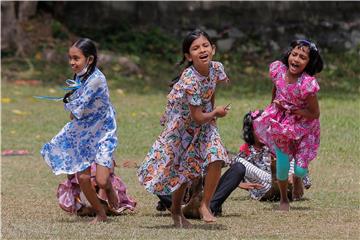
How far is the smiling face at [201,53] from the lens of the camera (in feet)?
24.1

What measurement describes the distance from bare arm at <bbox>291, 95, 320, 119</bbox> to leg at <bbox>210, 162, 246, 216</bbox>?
2.14 feet

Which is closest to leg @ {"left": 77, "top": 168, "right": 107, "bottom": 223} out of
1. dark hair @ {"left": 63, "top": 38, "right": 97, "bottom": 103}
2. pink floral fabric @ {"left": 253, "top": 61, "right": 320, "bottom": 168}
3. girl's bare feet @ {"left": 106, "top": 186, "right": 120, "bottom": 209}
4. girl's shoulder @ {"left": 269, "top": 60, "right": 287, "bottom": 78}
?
girl's bare feet @ {"left": 106, "top": 186, "right": 120, "bottom": 209}

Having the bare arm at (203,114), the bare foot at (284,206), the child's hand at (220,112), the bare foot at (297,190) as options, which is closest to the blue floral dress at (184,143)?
the bare arm at (203,114)

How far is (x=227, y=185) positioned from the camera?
26.4 ft

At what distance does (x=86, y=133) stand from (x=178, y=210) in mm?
1011

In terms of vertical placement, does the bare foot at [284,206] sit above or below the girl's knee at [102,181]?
below

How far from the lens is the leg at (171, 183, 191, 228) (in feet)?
24.3

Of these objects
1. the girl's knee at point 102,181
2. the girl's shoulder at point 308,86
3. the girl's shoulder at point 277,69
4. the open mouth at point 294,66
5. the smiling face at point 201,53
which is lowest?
the girl's knee at point 102,181

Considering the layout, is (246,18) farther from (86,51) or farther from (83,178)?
(83,178)

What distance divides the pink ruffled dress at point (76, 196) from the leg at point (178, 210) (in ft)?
2.94

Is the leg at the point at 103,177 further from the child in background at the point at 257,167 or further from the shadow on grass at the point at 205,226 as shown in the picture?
the child in background at the point at 257,167

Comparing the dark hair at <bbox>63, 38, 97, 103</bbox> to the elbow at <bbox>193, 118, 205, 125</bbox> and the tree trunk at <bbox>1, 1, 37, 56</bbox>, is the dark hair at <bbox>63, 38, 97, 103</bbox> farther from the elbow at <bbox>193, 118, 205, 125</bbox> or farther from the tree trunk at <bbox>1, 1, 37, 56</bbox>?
the tree trunk at <bbox>1, 1, 37, 56</bbox>

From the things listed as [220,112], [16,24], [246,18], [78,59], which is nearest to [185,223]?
[220,112]

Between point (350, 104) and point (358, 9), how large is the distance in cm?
476
